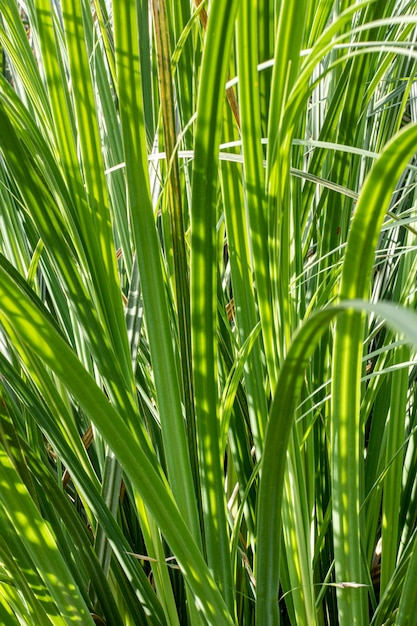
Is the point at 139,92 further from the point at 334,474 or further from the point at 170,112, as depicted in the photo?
the point at 334,474

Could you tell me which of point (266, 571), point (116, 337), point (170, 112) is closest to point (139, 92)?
point (170, 112)

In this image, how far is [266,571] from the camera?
0.35 meters

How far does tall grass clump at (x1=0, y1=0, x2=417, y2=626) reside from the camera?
306 millimetres

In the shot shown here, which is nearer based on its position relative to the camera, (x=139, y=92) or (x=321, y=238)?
(x=139, y=92)

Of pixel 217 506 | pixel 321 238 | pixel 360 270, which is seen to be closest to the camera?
pixel 360 270

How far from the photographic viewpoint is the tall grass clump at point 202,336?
0.31 meters

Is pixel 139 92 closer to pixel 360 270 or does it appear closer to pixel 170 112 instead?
pixel 170 112

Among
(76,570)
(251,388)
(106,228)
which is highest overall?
(106,228)

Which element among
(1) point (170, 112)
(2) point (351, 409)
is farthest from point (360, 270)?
(1) point (170, 112)

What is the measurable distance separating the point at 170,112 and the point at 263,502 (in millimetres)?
232

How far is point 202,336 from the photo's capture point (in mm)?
374

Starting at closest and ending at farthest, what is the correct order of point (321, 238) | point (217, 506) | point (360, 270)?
1. point (360, 270)
2. point (217, 506)
3. point (321, 238)

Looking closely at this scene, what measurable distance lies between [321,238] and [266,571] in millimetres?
289

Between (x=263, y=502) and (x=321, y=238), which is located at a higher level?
(x=321, y=238)
